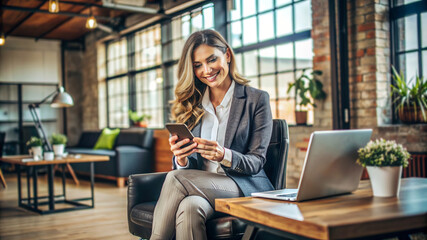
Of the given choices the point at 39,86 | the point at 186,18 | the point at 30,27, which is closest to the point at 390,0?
the point at 186,18

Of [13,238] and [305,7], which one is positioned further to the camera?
[305,7]

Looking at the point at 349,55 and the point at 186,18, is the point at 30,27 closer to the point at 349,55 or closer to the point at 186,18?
the point at 186,18

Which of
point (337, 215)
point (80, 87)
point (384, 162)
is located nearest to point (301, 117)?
point (384, 162)

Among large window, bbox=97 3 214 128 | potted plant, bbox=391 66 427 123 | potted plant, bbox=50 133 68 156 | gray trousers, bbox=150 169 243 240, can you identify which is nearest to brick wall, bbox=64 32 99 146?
large window, bbox=97 3 214 128

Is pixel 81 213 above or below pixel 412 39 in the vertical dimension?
below

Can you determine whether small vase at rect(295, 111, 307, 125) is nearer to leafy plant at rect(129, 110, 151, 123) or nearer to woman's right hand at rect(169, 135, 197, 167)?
woman's right hand at rect(169, 135, 197, 167)

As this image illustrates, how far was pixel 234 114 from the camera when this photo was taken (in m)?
2.18

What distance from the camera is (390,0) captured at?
4.32m

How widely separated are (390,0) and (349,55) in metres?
0.67

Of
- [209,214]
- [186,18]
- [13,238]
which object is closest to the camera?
[209,214]

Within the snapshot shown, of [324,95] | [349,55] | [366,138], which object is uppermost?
[349,55]

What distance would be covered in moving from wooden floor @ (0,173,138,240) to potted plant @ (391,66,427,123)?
2.69 metres

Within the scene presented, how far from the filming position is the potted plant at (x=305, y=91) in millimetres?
4707

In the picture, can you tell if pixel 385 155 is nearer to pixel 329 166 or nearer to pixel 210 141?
pixel 329 166
